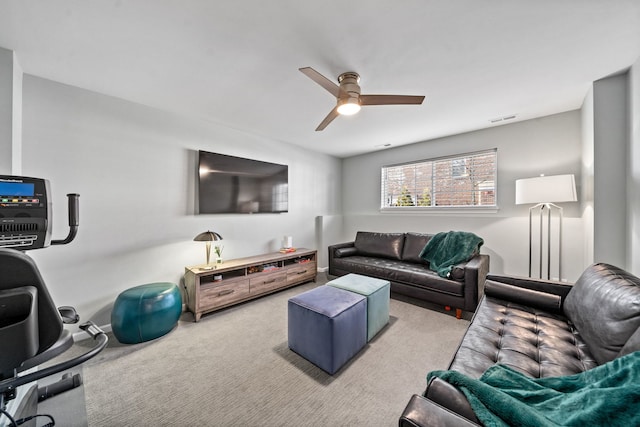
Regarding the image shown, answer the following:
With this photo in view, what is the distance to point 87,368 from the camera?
186cm

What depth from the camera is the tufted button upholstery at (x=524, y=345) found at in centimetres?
122

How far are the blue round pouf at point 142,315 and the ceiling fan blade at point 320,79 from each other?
2.40 metres

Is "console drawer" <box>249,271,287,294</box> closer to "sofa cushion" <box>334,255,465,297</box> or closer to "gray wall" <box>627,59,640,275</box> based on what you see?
"sofa cushion" <box>334,255,465,297</box>

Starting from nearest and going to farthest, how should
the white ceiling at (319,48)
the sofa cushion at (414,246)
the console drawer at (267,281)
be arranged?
the white ceiling at (319,48) < the console drawer at (267,281) < the sofa cushion at (414,246)

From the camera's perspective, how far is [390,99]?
199cm

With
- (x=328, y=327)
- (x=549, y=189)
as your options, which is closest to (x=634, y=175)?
(x=549, y=189)

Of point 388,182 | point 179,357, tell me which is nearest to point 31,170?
point 179,357

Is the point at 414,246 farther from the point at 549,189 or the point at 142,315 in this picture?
the point at 142,315

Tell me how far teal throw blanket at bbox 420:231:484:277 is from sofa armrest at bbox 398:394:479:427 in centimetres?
236

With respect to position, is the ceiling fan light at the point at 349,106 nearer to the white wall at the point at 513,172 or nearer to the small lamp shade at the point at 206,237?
the small lamp shade at the point at 206,237

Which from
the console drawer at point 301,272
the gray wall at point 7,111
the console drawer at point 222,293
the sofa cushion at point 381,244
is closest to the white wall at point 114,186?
the gray wall at point 7,111

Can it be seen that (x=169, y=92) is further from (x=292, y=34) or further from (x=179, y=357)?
(x=179, y=357)

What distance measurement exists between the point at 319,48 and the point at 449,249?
294cm

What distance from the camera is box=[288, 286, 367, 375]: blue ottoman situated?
1.79 metres
